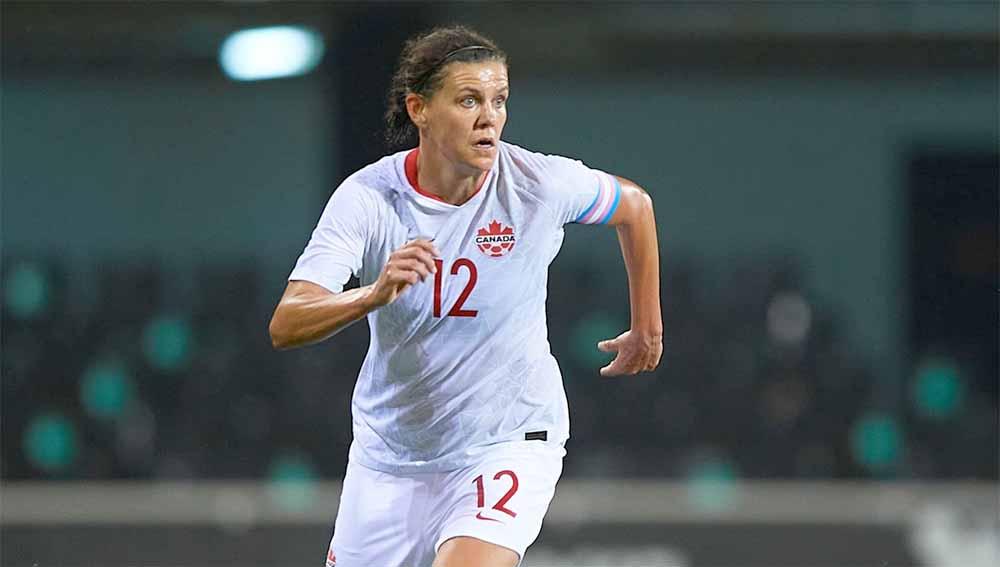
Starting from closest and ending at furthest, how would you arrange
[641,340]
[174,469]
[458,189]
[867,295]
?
[458,189]
[641,340]
[174,469]
[867,295]

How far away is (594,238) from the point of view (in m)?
9.20

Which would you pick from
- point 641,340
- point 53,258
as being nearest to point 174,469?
point 53,258

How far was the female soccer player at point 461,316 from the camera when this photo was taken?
3.25 meters

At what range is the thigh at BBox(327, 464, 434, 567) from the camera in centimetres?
348

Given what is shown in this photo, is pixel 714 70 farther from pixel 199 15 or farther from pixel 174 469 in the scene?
pixel 174 469

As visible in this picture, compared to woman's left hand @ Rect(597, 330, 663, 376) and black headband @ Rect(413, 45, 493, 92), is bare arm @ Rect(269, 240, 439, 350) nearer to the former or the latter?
black headband @ Rect(413, 45, 493, 92)

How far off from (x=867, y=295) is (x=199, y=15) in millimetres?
4349

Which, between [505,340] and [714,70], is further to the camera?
[714,70]

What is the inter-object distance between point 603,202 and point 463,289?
0.40 metres

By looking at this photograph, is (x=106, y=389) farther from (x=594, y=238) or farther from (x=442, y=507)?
(x=442, y=507)

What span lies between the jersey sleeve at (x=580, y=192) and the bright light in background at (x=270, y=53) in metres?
5.60

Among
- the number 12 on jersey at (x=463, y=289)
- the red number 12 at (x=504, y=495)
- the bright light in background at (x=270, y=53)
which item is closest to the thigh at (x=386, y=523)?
the red number 12 at (x=504, y=495)

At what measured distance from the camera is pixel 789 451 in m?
9.00

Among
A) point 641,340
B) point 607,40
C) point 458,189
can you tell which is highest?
point 607,40
